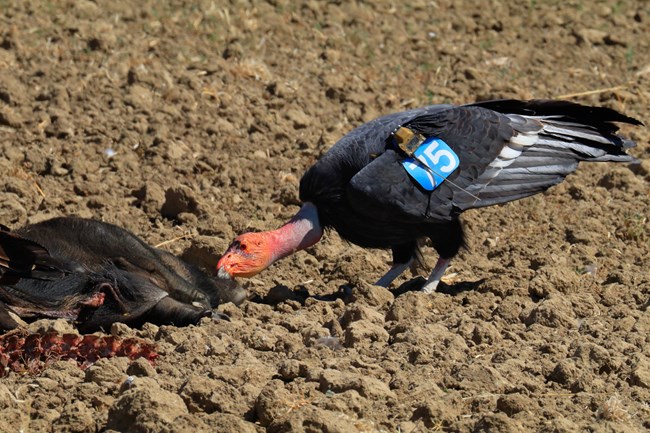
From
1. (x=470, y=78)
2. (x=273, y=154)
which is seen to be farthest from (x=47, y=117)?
(x=470, y=78)

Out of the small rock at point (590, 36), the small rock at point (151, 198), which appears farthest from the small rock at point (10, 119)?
the small rock at point (590, 36)

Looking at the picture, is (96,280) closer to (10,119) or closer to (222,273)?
(222,273)

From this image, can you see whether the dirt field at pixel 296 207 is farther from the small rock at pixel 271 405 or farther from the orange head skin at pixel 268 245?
the orange head skin at pixel 268 245

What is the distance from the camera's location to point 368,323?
6.43 m

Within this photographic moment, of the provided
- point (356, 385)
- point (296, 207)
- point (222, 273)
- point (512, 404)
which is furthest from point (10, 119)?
point (512, 404)

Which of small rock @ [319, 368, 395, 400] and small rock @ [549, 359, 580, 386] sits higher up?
small rock @ [319, 368, 395, 400]

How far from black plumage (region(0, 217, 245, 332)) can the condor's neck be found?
40 centimetres

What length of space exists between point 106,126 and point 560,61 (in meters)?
4.59

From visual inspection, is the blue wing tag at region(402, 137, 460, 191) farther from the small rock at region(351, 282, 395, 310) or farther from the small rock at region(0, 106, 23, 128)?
the small rock at region(0, 106, 23, 128)

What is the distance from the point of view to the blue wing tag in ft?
25.1

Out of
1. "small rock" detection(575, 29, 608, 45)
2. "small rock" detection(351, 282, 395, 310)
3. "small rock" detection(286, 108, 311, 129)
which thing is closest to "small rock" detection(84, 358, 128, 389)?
"small rock" detection(351, 282, 395, 310)

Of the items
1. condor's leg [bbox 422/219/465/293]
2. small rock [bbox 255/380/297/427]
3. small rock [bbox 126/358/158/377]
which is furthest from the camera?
condor's leg [bbox 422/219/465/293]

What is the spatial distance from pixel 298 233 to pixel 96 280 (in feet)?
4.57

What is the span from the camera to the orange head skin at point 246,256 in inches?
294
